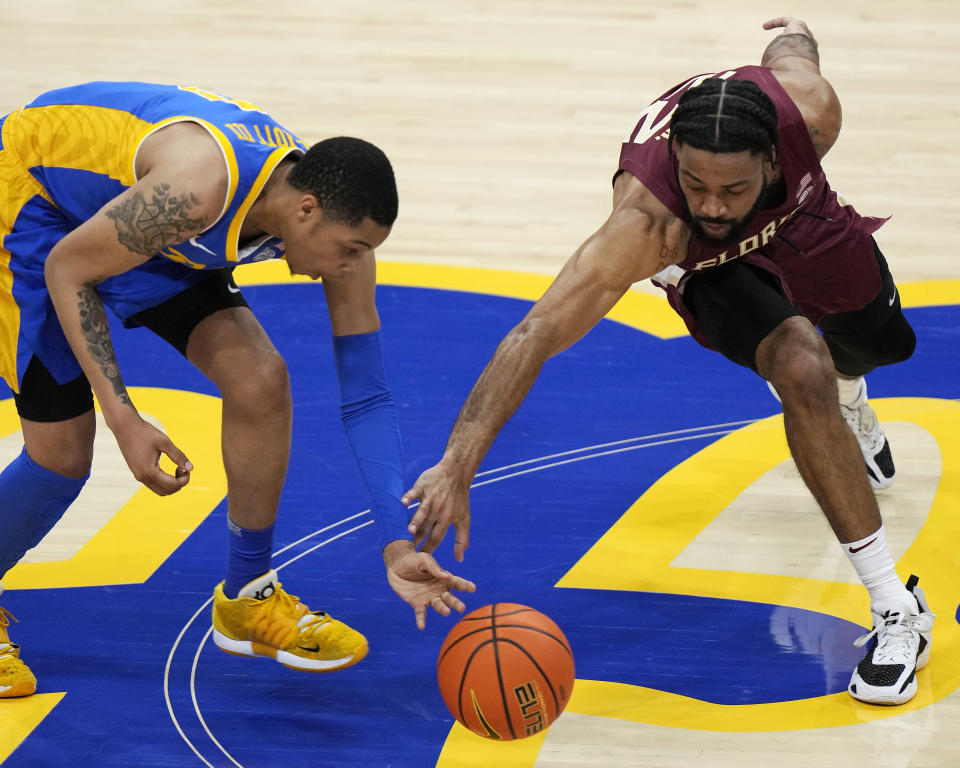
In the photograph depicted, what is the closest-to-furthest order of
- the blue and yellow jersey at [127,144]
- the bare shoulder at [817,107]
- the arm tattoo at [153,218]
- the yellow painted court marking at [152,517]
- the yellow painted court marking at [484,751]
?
1. the arm tattoo at [153,218]
2. the blue and yellow jersey at [127,144]
3. the yellow painted court marking at [484,751]
4. the bare shoulder at [817,107]
5. the yellow painted court marking at [152,517]

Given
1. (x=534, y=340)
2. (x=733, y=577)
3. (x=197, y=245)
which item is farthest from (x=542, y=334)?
(x=733, y=577)

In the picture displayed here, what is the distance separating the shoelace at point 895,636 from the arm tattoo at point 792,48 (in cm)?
172

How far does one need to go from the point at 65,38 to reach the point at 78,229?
22.9 ft

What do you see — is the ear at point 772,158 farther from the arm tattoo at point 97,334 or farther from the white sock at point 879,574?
the arm tattoo at point 97,334

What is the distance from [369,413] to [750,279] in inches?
45.9

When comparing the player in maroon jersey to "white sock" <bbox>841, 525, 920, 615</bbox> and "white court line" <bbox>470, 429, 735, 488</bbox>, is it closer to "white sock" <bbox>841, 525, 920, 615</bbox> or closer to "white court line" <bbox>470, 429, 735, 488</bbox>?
"white sock" <bbox>841, 525, 920, 615</bbox>

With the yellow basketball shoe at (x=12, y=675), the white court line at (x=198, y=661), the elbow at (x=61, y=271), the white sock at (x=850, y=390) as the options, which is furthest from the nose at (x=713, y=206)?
the yellow basketball shoe at (x=12, y=675)

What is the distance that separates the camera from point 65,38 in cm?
958

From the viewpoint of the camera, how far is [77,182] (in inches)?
136

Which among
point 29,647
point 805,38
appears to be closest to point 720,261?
point 805,38

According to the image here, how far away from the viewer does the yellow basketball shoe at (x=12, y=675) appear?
3678mm

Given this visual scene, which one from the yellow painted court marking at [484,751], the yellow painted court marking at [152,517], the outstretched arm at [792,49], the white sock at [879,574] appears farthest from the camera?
the yellow painted court marking at [152,517]

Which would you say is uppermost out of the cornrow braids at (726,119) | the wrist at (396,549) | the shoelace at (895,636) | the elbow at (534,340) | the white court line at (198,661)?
the cornrow braids at (726,119)

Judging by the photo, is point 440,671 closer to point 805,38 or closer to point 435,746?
point 435,746
